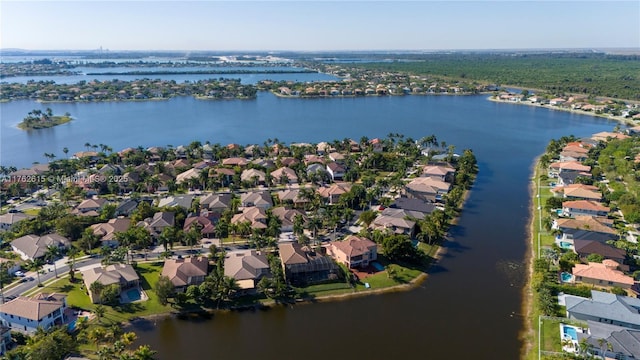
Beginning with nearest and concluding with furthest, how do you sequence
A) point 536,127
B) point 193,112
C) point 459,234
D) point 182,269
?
1. point 182,269
2. point 459,234
3. point 536,127
4. point 193,112

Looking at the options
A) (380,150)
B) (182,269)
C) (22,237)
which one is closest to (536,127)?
(380,150)

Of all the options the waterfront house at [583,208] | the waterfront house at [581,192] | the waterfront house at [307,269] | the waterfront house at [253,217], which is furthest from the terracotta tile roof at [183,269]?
the waterfront house at [581,192]

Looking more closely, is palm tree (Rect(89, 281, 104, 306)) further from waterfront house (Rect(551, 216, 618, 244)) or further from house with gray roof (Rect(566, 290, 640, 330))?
waterfront house (Rect(551, 216, 618, 244))

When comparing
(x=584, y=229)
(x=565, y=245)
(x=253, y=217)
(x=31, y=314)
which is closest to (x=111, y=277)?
→ (x=31, y=314)

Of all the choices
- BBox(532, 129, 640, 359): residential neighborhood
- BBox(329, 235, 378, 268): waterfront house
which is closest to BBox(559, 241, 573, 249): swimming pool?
BBox(532, 129, 640, 359): residential neighborhood

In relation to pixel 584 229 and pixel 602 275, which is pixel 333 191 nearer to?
pixel 584 229

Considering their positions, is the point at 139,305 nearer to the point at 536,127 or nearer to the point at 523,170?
the point at 523,170
